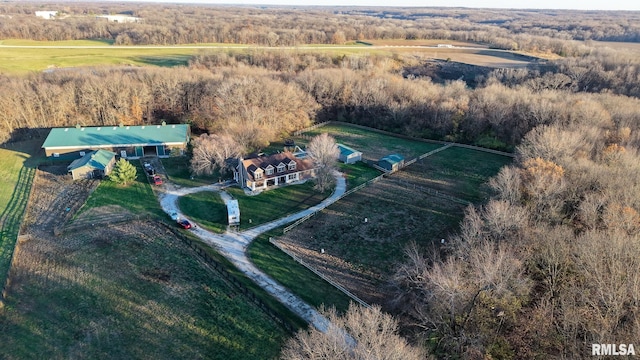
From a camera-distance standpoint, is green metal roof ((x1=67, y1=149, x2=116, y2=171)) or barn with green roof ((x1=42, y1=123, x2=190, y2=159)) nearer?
green metal roof ((x1=67, y1=149, x2=116, y2=171))

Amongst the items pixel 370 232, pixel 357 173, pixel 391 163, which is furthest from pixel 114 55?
pixel 370 232

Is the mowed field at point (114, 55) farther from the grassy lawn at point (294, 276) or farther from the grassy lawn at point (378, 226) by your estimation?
the grassy lawn at point (294, 276)

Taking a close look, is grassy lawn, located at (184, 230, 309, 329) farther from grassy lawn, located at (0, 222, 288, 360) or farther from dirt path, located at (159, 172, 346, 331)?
grassy lawn, located at (0, 222, 288, 360)

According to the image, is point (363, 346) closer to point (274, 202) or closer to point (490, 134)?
point (274, 202)

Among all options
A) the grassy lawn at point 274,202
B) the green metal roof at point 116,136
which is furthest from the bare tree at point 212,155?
the green metal roof at point 116,136

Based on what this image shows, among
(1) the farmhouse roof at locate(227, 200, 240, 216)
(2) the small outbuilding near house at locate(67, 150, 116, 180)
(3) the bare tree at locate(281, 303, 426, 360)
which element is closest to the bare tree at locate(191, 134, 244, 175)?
(1) the farmhouse roof at locate(227, 200, 240, 216)
